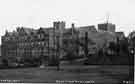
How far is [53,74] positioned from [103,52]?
6.38ft

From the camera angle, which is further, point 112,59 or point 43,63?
point 43,63

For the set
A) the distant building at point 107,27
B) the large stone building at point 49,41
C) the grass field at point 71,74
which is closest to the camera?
the grass field at point 71,74

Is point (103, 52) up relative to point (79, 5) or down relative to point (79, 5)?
down

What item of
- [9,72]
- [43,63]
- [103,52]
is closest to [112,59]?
[103,52]

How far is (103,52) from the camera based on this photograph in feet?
27.9

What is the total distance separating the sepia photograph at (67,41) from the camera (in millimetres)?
8375

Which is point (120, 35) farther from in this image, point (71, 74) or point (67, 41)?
point (71, 74)

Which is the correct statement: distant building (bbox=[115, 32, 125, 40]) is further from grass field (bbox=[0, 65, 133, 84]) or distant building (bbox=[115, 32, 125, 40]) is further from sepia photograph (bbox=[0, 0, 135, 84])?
grass field (bbox=[0, 65, 133, 84])

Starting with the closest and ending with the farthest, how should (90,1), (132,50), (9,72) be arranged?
(132,50) → (90,1) → (9,72)

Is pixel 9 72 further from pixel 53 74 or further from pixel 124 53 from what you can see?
pixel 124 53

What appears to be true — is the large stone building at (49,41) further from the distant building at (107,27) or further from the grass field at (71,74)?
the grass field at (71,74)

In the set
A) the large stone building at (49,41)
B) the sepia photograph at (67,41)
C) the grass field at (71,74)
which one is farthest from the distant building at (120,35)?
the grass field at (71,74)

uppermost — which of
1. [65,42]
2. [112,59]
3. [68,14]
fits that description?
[68,14]

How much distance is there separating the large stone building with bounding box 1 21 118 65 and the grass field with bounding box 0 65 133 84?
492 mm
